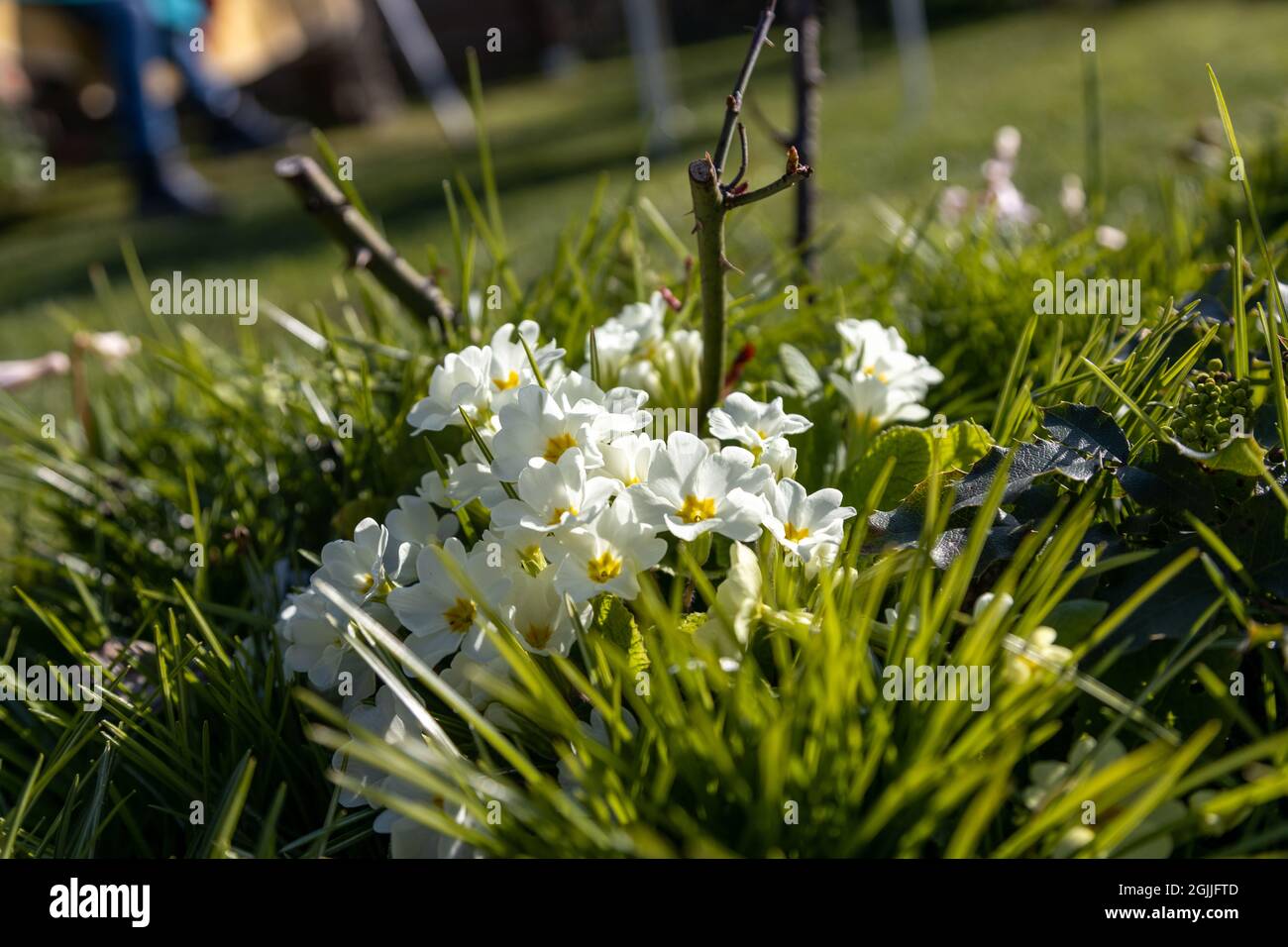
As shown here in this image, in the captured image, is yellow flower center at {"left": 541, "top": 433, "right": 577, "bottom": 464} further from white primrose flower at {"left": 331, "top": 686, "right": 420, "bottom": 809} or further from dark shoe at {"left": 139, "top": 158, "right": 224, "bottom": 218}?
dark shoe at {"left": 139, "top": 158, "right": 224, "bottom": 218}

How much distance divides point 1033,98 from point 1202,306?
499 cm

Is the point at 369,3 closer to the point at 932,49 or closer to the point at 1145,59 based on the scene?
the point at 932,49

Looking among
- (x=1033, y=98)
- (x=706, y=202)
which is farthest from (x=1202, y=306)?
(x=1033, y=98)

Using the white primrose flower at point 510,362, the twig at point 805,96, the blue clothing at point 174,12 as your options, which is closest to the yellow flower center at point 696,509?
the white primrose flower at point 510,362

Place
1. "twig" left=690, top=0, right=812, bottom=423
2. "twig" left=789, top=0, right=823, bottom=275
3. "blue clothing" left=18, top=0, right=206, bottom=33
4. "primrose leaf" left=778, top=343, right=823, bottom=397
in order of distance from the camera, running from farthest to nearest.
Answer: "blue clothing" left=18, top=0, right=206, bottom=33 < "twig" left=789, top=0, right=823, bottom=275 < "primrose leaf" left=778, top=343, right=823, bottom=397 < "twig" left=690, top=0, right=812, bottom=423

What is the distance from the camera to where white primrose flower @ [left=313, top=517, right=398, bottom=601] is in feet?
3.35

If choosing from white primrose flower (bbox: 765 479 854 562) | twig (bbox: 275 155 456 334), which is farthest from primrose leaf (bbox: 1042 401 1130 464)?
twig (bbox: 275 155 456 334)

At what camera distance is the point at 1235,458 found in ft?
3.03

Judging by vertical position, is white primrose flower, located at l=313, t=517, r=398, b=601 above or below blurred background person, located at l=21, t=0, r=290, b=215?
below

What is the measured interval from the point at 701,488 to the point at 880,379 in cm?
38

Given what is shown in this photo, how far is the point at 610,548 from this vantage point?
953 mm

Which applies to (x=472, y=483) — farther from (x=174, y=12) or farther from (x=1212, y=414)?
(x=174, y=12)

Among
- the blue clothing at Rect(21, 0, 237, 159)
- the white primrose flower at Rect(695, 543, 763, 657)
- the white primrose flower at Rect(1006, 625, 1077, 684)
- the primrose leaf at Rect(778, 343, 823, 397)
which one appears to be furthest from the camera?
the blue clothing at Rect(21, 0, 237, 159)

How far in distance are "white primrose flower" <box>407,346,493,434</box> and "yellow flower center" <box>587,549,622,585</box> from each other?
0.23m
